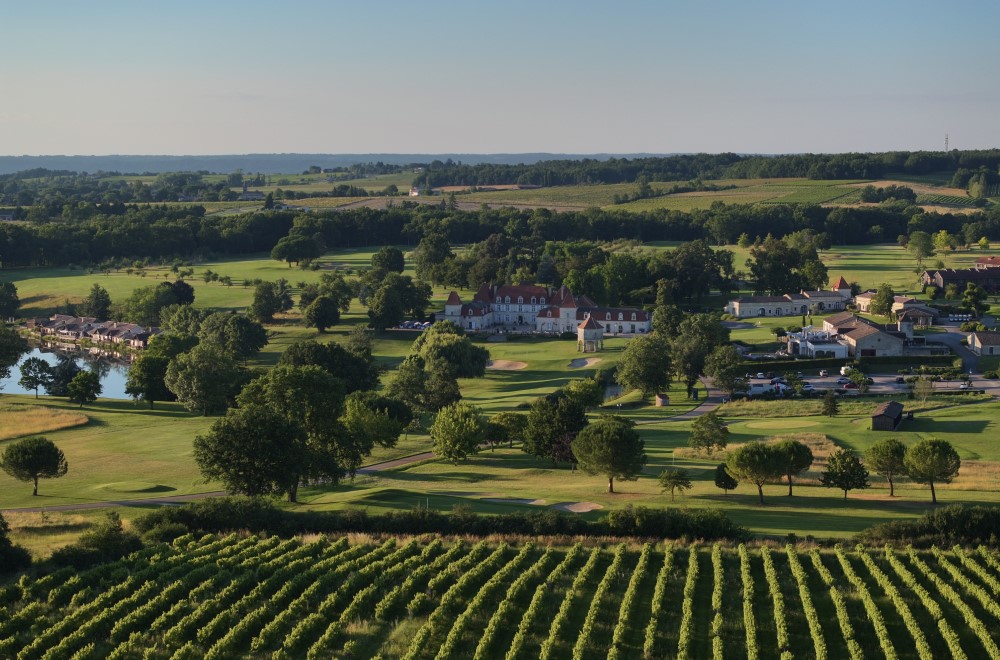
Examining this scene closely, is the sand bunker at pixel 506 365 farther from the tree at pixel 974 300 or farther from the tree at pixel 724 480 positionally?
the tree at pixel 724 480

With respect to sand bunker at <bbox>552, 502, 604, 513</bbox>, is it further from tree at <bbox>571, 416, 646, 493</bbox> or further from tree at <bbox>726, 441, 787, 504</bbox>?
tree at <bbox>726, 441, 787, 504</bbox>

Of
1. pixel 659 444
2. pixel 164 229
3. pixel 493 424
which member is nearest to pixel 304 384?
pixel 493 424

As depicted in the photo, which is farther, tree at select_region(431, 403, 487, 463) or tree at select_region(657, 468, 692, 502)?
tree at select_region(431, 403, 487, 463)

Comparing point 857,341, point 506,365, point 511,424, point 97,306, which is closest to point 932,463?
point 511,424

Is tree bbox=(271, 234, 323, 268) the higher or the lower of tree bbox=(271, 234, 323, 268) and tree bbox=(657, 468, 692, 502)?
the higher

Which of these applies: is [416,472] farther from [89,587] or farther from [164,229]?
[164,229]

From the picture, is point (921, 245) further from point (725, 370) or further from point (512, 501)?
point (512, 501)

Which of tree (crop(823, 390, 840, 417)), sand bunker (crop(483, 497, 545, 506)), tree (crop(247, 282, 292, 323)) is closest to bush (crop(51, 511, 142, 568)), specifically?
sand bunker (crop(483, 497, 545, 506))
